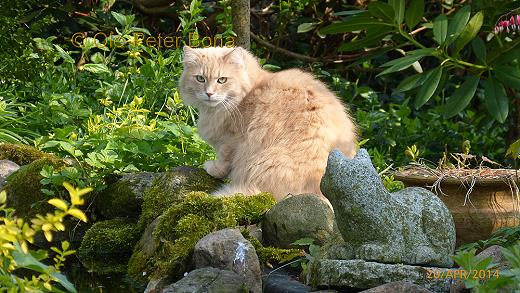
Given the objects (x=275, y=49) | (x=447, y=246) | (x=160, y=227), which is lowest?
(x=275, y=49)

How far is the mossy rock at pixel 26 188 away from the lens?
5.46 metres

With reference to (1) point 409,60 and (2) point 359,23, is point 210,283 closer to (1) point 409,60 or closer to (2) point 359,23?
(1) point 409,60

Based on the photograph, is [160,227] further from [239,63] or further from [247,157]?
[239,63]

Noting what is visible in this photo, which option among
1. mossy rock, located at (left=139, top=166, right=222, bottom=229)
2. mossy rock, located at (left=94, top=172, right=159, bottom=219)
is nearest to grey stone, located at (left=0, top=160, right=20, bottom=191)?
mossy rock, located at (left=94, top=172, right=159, bottom=219)

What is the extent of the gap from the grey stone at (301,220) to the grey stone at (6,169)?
6.83ft

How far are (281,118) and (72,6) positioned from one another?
161 inches

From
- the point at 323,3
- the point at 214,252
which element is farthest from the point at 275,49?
the point at 214,252

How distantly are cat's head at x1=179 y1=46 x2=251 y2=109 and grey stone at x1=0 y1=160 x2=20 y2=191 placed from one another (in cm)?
126

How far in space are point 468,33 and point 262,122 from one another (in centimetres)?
167

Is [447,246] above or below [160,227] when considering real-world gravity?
above

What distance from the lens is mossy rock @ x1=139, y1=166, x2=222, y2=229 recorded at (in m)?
4.97

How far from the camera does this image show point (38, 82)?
7.40m
